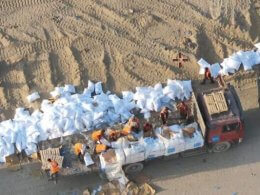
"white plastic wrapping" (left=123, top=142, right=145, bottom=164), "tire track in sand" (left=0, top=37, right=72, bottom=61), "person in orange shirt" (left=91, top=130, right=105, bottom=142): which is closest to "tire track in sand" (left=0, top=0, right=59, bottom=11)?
"tire track in sand" (left=0, top=37, right=72, bottom=61)

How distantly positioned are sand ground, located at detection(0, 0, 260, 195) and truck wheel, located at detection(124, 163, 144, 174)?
0.41 meters

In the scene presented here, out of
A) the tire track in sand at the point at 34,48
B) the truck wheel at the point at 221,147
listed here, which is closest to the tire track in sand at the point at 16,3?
the tire track in sand at the point at 34,48

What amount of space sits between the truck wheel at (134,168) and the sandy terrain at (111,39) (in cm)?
305

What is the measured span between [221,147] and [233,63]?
10.4 feet

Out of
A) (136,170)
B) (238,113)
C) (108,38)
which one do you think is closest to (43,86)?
(108,38)

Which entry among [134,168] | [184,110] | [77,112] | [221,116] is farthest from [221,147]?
[77,112]

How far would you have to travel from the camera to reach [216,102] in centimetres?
1838

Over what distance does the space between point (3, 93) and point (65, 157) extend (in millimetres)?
3590

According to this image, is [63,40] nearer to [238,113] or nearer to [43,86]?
[43,86]

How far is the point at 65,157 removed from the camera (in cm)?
1833

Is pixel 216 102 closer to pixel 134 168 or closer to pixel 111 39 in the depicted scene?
pixel 134 168

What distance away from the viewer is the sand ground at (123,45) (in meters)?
20.0

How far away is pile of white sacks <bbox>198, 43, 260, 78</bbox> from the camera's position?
67.9ft

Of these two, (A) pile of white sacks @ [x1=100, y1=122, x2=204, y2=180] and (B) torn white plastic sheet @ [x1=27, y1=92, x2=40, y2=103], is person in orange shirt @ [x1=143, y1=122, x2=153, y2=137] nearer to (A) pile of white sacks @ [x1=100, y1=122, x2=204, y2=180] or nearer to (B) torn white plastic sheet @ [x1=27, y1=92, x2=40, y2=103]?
(A) pile of white sacks @ [x1=100, y1=122, x2=204, y2=180]
